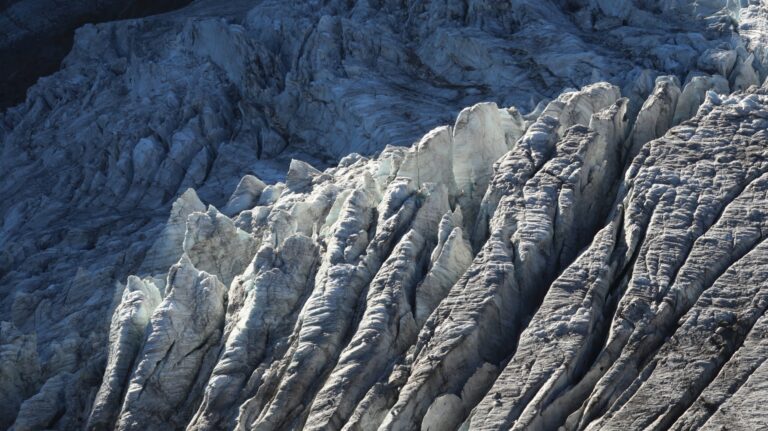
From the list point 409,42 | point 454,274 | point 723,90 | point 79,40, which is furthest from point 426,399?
point 79,40

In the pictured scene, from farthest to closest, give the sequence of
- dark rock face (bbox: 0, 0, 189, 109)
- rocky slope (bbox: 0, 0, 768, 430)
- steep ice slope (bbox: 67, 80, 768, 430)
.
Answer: dark rock face (bbox: 0, 0, 189, 109) → rocky slope (bbox: 0, 0, 768, 430) → steep ice slope (bbox: 67, 80, 768, 430)


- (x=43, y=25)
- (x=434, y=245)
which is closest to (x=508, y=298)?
(x=434, y=245)

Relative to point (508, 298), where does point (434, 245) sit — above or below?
above

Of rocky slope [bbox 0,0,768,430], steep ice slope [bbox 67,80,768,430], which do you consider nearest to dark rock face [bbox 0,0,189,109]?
rocky slope [bbox 0,0,768,430]

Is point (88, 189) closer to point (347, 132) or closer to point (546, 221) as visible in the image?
point (347, 132)

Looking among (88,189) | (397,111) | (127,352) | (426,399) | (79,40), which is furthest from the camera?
(79,40)

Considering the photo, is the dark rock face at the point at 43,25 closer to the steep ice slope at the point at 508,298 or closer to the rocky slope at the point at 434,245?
the rocky slope at the point at 434,245

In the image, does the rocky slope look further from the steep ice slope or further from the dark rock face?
the dark rock face

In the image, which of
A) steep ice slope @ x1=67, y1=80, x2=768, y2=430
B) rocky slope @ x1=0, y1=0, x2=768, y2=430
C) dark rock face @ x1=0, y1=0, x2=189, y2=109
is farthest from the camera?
dark rock face @ x1=0, y1=0, x2=189, y2=109

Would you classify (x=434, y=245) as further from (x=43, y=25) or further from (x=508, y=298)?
(x=43, y=25)
